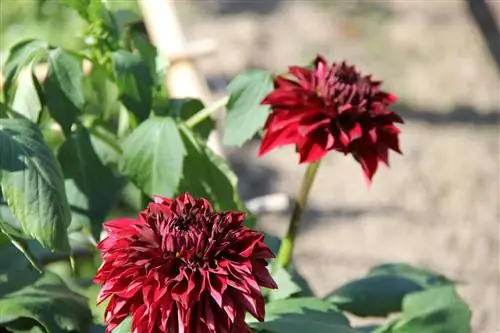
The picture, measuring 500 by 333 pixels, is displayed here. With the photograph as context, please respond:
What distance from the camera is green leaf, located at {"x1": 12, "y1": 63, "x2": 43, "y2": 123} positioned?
885mm

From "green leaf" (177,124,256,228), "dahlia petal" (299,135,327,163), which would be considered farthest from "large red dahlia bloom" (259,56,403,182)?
"green leaf" (177,124,256,228)

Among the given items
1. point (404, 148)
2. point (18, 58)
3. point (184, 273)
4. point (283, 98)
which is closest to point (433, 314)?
point (283, 98)

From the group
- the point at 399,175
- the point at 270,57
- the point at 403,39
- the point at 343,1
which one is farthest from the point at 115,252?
the point at 343,1

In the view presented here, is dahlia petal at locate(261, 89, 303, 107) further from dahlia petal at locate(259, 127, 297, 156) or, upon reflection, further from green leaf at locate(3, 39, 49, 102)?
green leaf at locate(3, 39, 49, 102)

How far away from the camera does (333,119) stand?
834 mm

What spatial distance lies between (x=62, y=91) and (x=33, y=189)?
170mm

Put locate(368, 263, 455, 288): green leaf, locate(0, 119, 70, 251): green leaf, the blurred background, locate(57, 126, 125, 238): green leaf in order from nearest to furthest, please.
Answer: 1. locate(0, 119, 70, 251): green leaf
2. locate(57, 126, 125, 238): green leaf
3. locate(368, 263, 455, 288): green leaf
4. the blurred background

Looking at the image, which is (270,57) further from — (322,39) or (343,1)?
(343,1)

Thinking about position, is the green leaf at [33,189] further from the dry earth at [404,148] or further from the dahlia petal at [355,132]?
the dry earth at [404,148]

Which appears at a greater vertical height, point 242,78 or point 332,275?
point 242,78

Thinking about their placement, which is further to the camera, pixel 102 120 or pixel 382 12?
pixel 382 12

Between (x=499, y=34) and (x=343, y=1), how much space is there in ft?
1.69

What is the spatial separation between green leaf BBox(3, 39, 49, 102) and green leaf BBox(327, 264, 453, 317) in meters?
0.41

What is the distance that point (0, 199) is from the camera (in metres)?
0.90
